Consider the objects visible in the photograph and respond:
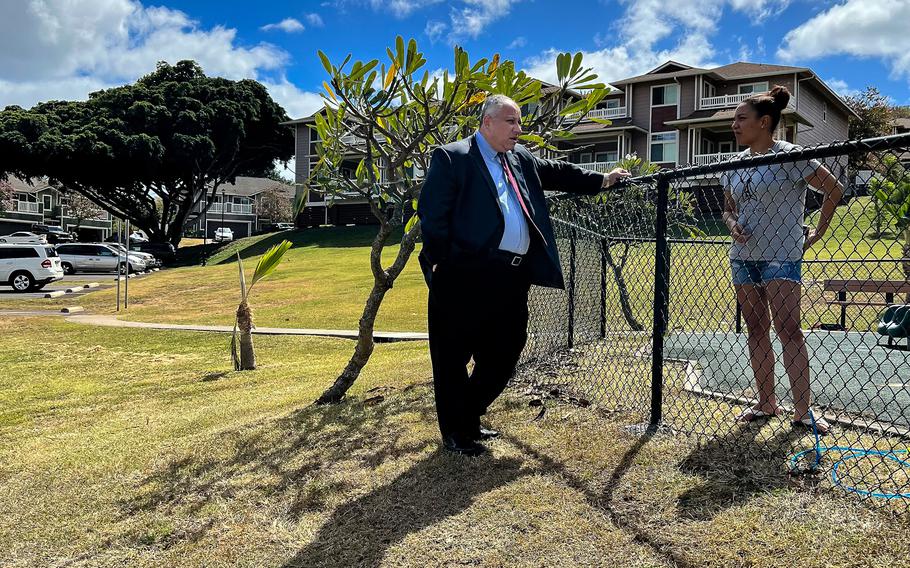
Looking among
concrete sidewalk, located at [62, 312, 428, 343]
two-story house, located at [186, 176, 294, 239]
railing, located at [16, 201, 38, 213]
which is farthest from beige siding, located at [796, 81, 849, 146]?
railing, located at [16, 201, 38, 213]

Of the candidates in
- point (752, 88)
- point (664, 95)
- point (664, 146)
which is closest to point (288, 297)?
point (664, 146)

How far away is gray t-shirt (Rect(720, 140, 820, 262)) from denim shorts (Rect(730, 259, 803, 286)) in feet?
0.08

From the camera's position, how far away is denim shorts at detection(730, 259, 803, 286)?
10.5 ft

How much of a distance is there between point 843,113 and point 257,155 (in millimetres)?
35540

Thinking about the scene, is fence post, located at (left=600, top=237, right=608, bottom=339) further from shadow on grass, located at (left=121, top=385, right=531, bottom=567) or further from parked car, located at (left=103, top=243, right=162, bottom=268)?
parked car, located at (left=103, top=243, right=162, bottom=268)

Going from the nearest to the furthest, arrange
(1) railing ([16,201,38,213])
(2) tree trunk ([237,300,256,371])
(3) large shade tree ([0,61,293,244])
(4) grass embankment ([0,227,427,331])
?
(2) tree trunk ([237,300,256,371]) → (4) grass embankment ([0,227,427,331]) → (3) large shade tree ([0,61,293,244]) → (1) railing ([16,201,38,213])

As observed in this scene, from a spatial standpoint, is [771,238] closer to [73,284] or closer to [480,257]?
[480,257]

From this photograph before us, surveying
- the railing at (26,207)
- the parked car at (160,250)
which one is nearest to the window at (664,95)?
the parked car at (160,250)

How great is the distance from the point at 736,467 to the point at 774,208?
1.23m

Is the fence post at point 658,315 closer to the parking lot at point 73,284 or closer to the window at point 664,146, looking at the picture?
the parking lot at point 73,284

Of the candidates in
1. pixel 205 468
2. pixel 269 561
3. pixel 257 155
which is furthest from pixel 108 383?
pixel 257 155

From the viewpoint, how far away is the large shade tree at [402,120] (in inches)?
170

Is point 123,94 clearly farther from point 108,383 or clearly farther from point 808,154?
point 808,154

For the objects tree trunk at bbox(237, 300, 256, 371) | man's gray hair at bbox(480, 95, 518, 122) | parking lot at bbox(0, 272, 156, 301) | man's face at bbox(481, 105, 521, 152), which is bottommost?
parking lot at bbox(0, 272, 156, 301)
